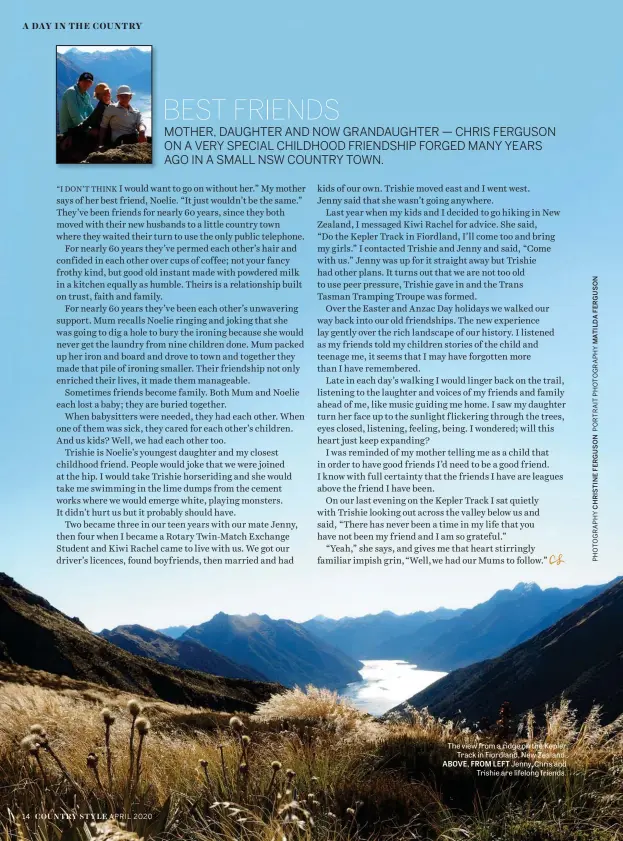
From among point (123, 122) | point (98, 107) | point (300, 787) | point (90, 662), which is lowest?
point (90, 662)

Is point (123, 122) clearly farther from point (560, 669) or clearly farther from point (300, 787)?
point (560, 669)

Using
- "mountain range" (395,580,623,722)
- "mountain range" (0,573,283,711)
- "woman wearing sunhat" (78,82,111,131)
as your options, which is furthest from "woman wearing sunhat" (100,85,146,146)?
"mountain range" (395,580,623,722)

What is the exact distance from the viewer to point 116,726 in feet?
34.8

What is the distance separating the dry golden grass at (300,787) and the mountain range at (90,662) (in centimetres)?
9637

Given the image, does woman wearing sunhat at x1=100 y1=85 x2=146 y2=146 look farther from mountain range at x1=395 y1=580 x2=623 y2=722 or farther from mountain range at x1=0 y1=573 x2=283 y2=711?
mountain range at x1=395 y1=580 x2=623 y2=722

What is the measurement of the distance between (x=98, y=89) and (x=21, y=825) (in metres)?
13.9

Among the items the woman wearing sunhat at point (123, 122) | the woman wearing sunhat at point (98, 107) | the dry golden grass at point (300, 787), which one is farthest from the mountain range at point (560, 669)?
the woman wearing sunhat at point (98, 107)

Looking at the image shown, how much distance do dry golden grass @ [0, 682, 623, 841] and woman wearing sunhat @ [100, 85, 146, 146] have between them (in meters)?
10.9

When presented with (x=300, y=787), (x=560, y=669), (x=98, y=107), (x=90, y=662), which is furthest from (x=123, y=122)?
(x=560, y=669)

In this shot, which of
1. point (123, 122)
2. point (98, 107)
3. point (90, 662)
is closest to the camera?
point (123, 122)

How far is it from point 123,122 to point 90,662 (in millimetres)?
108049

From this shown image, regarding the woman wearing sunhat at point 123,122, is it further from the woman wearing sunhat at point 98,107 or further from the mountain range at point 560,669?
the mountain range at point 560,669

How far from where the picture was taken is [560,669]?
158875mm

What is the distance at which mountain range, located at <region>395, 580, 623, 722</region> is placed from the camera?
14062cm
